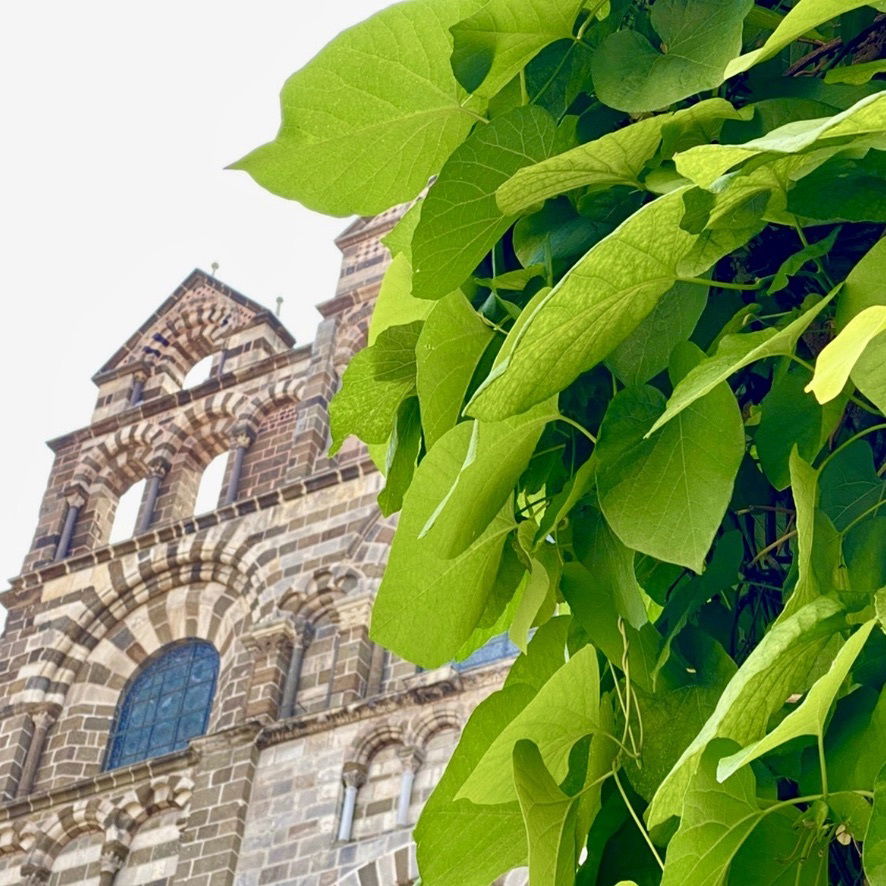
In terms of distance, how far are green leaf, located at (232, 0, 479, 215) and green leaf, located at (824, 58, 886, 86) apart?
10.0 inches

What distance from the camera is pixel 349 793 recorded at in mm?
10500

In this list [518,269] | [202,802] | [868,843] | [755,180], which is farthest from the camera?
[202,802]

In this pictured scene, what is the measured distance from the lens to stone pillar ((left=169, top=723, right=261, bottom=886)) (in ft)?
35.0

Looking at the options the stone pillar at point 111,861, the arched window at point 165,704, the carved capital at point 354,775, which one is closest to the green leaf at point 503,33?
the carved capital at point 354,775

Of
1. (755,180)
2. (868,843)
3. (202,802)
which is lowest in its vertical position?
(868,843)

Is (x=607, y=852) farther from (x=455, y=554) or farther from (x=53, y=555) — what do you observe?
(x=53, y=555)

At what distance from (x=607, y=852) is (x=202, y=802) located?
10.2 meters

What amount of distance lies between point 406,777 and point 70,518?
531cm

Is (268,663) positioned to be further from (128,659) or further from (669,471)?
(669,471)

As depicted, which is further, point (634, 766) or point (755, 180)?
point (634, 766)

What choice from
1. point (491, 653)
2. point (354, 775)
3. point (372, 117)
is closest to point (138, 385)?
point (491, 653)

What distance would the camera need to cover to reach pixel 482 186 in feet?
4.07

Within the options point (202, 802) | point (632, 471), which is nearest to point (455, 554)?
point (632, 471)

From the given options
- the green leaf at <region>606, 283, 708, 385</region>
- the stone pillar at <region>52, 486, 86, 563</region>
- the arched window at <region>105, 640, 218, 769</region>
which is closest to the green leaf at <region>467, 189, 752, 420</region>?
the green leaf at <region>606, 283, 708, 385</region>
